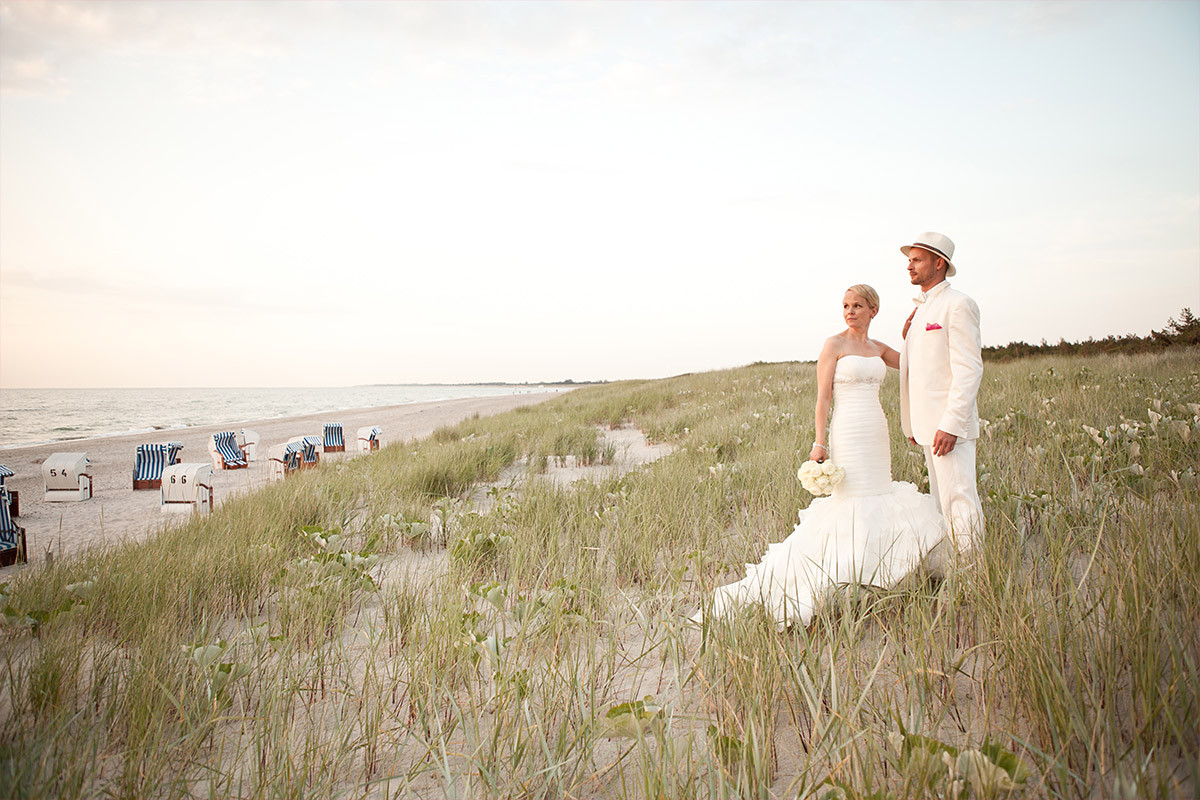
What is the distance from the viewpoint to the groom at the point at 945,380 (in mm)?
3258

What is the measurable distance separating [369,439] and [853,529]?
1387 cm

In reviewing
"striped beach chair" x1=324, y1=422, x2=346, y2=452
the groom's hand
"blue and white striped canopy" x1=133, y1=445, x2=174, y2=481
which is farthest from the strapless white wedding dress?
"striped beach chair" x1=324, y1=422, x2=346, y2=452

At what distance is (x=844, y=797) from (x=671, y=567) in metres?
2.03

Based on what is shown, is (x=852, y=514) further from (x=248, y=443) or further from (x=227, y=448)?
(x=248, y=443)

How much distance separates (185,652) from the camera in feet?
8.23

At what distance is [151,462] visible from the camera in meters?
11.0

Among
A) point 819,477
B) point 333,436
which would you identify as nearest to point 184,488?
point 333,436

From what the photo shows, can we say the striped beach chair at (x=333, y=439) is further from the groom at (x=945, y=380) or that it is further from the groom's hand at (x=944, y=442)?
the groom's hand at (x=944, y=442)

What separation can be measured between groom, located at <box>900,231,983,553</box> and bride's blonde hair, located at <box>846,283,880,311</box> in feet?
0.88

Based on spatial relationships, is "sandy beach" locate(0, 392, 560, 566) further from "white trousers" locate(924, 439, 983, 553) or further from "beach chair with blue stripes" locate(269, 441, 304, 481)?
"white trousers" locate(924, 439, 983, 553)

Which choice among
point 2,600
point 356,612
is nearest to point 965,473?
point 356,612

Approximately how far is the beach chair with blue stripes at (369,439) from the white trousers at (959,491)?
13.6 metres

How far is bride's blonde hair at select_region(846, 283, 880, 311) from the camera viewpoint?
3.84 metres

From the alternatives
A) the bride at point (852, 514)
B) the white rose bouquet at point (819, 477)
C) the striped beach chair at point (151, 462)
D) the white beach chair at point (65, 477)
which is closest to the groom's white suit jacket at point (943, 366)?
the bride at point (852, 514)
